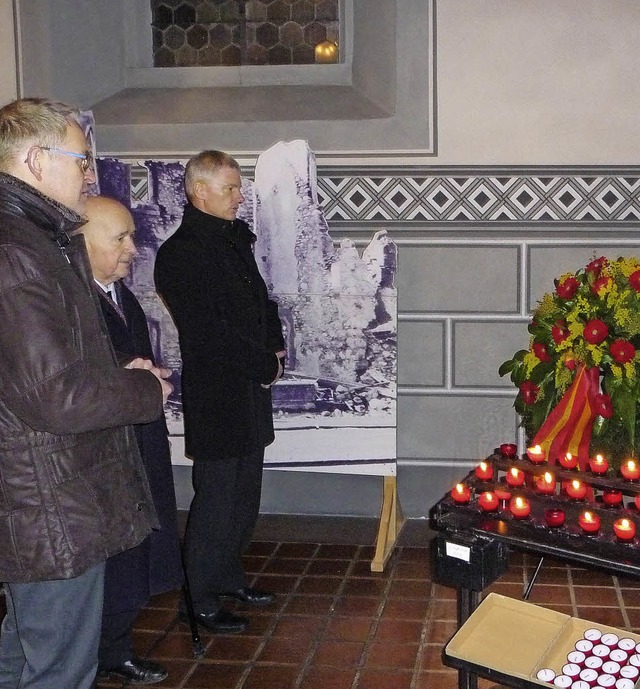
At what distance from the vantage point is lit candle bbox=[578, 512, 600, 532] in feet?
7.50

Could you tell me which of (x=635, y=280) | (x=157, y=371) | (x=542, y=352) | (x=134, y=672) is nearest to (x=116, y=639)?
(x=134, y=672)

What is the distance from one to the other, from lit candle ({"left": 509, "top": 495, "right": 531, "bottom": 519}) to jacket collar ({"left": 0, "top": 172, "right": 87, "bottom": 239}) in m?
1.25

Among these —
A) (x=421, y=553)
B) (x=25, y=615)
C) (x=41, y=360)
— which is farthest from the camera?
(x=421, y=553)

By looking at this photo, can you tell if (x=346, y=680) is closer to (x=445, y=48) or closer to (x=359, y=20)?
(x=445, y=48)

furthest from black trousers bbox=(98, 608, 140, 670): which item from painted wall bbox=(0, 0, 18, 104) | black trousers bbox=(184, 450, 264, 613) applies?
painted wall bbox=(0, 0, 18, 104)

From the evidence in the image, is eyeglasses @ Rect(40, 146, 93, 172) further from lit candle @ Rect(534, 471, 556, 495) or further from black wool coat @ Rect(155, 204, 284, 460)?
lit candle @ Rect(534, 471, 556, 495)

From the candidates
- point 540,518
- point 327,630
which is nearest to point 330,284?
point 327,630

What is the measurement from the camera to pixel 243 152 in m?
4.70

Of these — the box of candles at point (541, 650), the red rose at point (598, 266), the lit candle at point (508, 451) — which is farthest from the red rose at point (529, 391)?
the box of candles at point (541, 650)

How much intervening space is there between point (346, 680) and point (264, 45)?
10.9 ft

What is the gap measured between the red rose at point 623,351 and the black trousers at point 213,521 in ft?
4.29

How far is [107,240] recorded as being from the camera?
9.26 feet

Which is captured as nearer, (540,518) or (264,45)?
(540,518)

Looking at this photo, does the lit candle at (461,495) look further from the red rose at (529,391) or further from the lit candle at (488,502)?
the red rose at (529,391)
